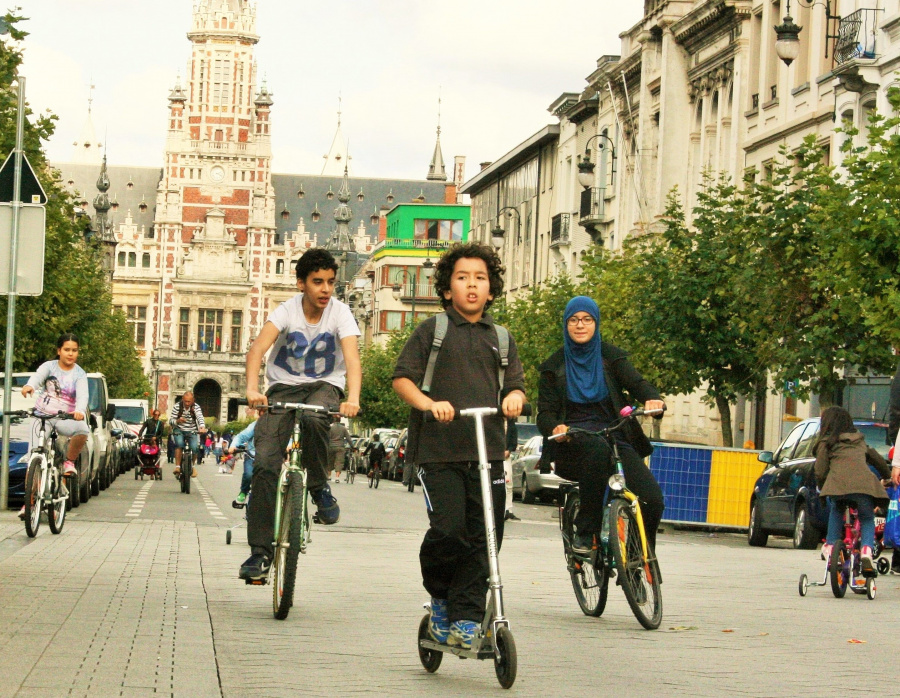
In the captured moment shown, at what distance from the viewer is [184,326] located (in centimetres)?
14750

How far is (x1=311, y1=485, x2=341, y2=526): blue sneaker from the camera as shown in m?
10.2

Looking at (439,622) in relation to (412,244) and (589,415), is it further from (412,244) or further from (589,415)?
(412,244)

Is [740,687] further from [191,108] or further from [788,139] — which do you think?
[191,108]

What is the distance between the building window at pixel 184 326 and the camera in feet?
482

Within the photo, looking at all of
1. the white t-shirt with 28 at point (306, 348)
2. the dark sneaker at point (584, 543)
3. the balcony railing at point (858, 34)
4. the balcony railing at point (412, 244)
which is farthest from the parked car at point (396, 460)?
the balcony railing at point (412, 244)

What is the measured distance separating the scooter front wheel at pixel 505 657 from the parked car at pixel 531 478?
2686 cm

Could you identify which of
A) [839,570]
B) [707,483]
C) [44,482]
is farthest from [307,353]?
[707,483]

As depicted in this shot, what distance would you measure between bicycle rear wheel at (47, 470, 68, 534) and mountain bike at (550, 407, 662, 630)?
695 centimetres

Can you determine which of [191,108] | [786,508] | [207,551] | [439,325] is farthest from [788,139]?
[191,108]

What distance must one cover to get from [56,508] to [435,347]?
357 inches

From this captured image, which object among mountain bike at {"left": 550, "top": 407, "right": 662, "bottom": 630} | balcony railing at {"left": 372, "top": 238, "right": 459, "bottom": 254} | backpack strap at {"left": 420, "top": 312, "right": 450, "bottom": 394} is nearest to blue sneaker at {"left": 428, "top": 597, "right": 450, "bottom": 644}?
backpack strap at {"left": 420, "top": 312, "right": 450, "bottom": 394}

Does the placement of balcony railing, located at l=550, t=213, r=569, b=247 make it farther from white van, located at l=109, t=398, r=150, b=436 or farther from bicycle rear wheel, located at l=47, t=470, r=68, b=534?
bicycle rear wheel, located at l=47, t=470, r=68, b=534

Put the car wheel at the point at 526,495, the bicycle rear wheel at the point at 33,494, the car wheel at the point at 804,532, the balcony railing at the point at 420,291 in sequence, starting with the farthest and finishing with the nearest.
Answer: the balcony railing at the point at 420,291, the car wheel at the point at 526,495, the car wheel at the point at 804,532, the bicycle rear wheel at the point at 33,494

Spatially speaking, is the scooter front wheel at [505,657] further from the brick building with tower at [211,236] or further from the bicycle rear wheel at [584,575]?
the brick building with tower at [211,236]
